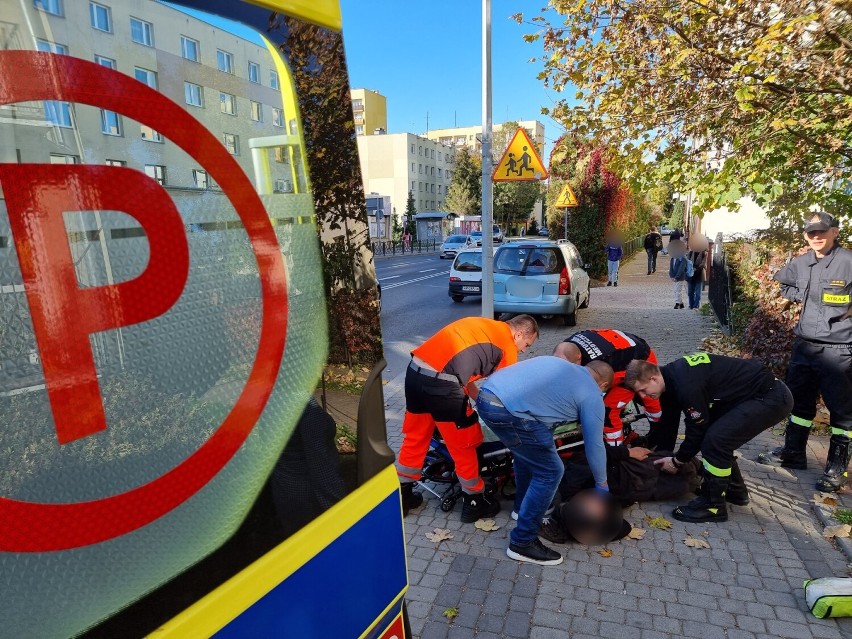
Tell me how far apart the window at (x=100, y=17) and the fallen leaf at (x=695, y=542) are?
14.0ft

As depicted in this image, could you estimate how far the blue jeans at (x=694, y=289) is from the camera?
12761 mm

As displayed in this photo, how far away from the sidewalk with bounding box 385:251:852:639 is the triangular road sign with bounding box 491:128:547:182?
4.71m

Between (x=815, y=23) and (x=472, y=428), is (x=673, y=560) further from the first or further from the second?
(x=815, y=23)

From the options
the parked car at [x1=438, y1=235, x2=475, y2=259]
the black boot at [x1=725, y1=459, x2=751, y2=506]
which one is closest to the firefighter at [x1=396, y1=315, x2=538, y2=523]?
the black boot at [x1=725, y1=459, x2=751, y2=506]

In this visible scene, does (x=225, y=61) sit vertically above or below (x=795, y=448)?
above

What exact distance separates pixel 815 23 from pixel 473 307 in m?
11.4

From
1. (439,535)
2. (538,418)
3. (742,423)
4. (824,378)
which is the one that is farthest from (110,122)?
(824,378)

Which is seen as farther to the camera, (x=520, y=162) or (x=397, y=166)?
(x=397, y=166)

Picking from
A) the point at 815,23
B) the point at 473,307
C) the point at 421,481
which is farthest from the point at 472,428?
the point at 473,307

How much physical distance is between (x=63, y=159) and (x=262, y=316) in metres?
0.51

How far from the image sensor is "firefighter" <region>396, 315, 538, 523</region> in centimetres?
397

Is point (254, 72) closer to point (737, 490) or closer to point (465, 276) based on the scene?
point (737, 490)

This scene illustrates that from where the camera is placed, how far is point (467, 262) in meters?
15.9

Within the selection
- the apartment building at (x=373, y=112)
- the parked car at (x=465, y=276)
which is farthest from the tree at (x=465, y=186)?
the parked car at (x=465, y=276)
